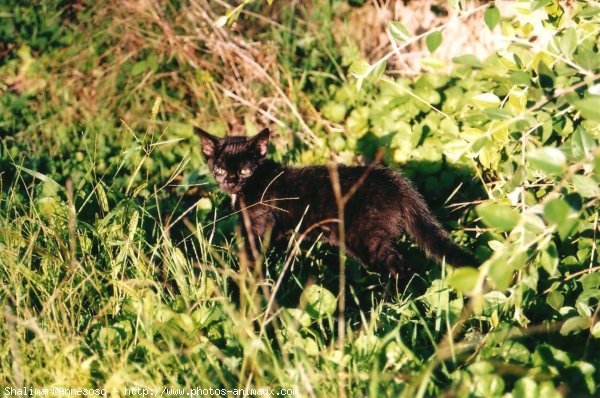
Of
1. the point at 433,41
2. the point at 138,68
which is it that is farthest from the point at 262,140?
the point at 138,68

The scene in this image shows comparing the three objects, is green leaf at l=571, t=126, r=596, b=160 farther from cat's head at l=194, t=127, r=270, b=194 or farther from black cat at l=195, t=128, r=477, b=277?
cat's head at l=194, t=127, r=270, b=194

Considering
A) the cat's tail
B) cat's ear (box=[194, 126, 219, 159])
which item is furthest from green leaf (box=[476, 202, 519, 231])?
cat's ear (box=[194, 126, 219, 159])

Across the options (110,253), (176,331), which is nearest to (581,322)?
(176,331)

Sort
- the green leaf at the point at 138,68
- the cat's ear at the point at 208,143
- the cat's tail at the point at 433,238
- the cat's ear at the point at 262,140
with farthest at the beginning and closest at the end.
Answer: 1. the green leaf at the point at 138,68
2. the cat's ear at the point at 208,143
3. the cat's ear at the point at 262,140
4. the cat's tail at the point at 433,238

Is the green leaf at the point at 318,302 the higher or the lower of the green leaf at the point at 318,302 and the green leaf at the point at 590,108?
the lower

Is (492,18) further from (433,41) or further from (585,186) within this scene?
(585,186)

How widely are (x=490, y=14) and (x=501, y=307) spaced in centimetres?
123

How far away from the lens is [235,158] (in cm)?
348

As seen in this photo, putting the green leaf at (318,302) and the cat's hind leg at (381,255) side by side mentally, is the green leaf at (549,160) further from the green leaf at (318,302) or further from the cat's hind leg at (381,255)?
the cat's hind leg at (381,255)

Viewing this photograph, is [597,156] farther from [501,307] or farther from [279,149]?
[279,149]

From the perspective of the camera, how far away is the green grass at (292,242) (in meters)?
1.97

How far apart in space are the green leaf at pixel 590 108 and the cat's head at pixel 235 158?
196cm

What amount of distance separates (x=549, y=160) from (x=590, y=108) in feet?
1.44

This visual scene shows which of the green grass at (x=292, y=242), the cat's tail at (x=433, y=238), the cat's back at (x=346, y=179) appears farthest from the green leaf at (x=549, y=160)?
the cat's back at (x=346, y=179)
